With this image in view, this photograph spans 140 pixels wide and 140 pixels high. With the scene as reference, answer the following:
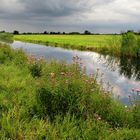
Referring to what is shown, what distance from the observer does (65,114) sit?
8.62 metres

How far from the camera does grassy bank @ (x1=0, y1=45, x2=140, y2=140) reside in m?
7.39

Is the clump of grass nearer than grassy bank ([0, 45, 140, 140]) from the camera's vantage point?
No

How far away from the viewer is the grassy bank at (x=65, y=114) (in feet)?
24.2

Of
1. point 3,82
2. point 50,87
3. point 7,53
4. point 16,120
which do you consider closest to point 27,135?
point 16,120

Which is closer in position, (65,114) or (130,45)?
(65,114)

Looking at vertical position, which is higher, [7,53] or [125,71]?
[7,53]

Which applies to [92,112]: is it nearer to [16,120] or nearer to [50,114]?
[50,114]

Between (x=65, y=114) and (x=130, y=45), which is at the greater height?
(x=65, y=114)

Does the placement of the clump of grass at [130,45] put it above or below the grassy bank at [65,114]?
below

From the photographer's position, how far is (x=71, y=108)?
854cm

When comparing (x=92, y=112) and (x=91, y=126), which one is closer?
(x=91, y=126)

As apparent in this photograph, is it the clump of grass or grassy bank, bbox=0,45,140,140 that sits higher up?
grassy bank, bbox=0,45,140,140

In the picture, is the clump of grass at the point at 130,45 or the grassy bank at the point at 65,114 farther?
the clump of grass at the point at 130,45

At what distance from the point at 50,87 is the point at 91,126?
63.7 inches
